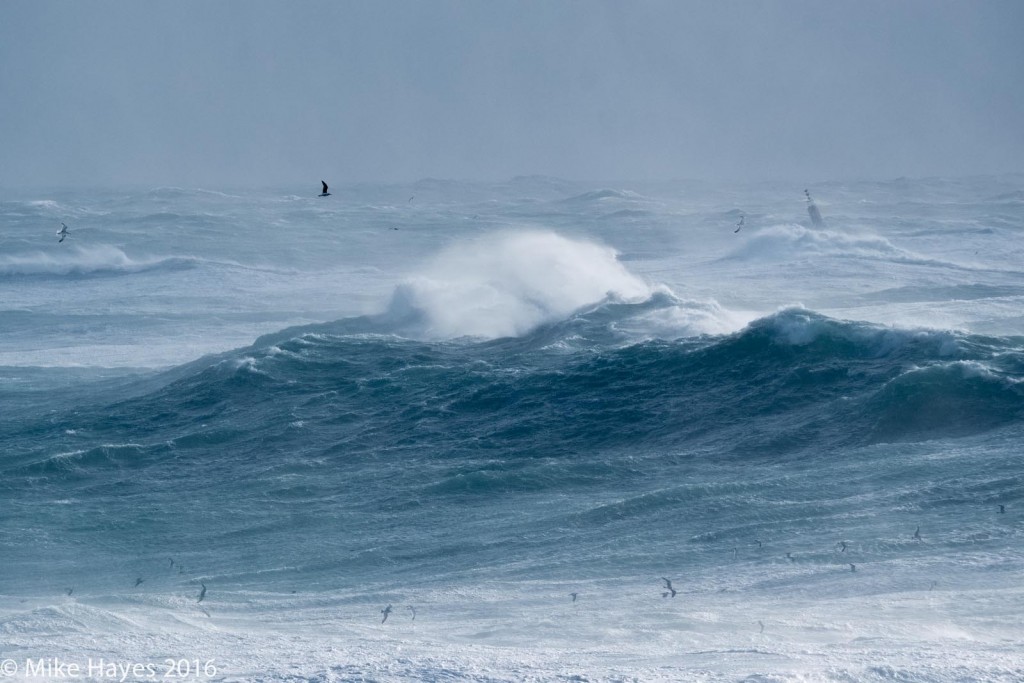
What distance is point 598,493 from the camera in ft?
43.2

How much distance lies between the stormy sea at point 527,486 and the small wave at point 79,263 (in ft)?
33.1

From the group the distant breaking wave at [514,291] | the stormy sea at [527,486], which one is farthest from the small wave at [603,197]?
the stormy sea at [527,486]

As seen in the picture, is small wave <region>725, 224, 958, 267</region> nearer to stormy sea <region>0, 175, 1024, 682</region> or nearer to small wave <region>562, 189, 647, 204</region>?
stormy sea <region>0, 175, 1024, 682</region>

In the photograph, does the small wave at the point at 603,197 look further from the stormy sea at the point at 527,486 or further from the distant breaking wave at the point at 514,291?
the stormy sea at the point at 527,486

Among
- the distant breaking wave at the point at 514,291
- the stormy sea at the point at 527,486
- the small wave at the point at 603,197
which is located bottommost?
the stormy sea at the point at 527,486

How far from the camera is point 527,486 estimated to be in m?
13.7

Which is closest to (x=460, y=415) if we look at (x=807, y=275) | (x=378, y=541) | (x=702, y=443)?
(x=702, y=443)

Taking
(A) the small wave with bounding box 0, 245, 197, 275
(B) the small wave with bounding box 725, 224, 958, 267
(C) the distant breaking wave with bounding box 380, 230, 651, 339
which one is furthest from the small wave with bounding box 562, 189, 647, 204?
(C) the distant breaking wave with bounding box 380, 230, 651, 339

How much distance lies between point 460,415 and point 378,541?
488 centimetres

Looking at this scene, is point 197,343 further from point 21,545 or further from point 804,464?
point 804,464

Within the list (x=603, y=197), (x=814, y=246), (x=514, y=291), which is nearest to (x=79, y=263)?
(x=514, y=291)

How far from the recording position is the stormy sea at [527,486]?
883 centimetres

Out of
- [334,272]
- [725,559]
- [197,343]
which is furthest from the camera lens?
[334,272]

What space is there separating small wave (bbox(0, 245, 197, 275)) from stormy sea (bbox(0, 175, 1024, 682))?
33.1 ft
